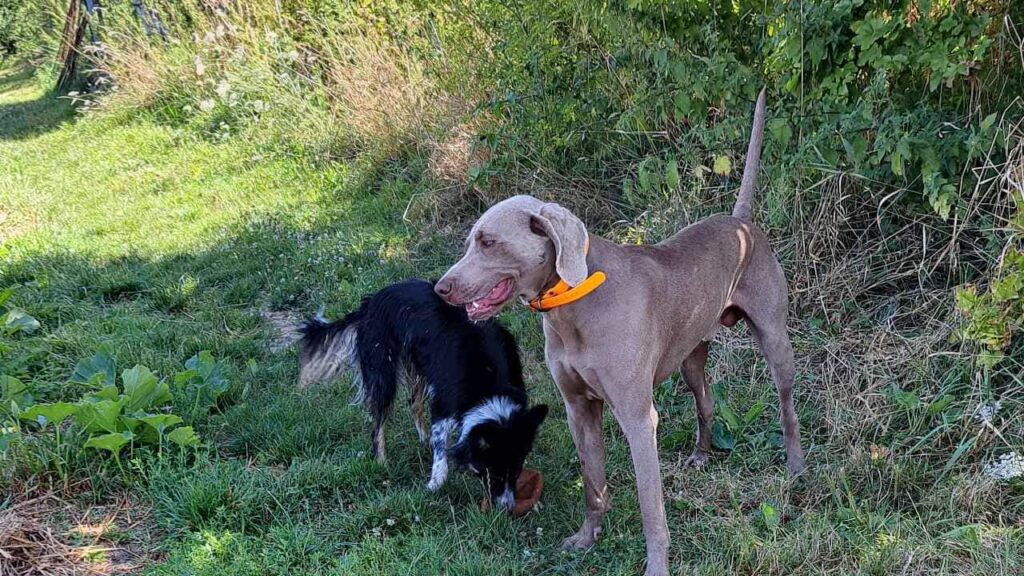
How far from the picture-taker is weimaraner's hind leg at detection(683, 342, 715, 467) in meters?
3.71

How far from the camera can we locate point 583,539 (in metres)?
3.20

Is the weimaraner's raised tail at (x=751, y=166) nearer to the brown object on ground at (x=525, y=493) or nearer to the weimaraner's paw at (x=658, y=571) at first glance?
the brown object on ground at (x=525, y=493)

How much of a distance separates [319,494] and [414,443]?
66 centimetres

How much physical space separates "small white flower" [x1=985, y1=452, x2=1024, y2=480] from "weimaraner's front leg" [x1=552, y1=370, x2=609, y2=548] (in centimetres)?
140

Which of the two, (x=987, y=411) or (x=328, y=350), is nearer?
(x=987, y=411)

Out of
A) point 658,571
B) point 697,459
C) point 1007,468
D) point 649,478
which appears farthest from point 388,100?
point 1007,468

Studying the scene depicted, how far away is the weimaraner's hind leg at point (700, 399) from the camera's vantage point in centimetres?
371

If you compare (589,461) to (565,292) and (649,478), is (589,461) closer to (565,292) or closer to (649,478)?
(649,478)

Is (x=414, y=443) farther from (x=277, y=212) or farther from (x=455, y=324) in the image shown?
(x=277, y=212)

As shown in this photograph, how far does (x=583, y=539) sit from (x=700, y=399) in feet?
2.96

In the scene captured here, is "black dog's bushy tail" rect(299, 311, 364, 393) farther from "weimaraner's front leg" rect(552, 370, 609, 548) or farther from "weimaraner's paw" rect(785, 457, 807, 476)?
"weimaraner's paw" rect(785, 457, 807, 476)

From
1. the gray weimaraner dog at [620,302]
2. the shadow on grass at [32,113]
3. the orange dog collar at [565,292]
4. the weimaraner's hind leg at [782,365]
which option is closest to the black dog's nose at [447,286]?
the gray weimaraner dog at [620,302]

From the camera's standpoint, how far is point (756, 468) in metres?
3.67

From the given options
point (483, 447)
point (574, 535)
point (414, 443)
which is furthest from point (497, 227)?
point (414, 443)
